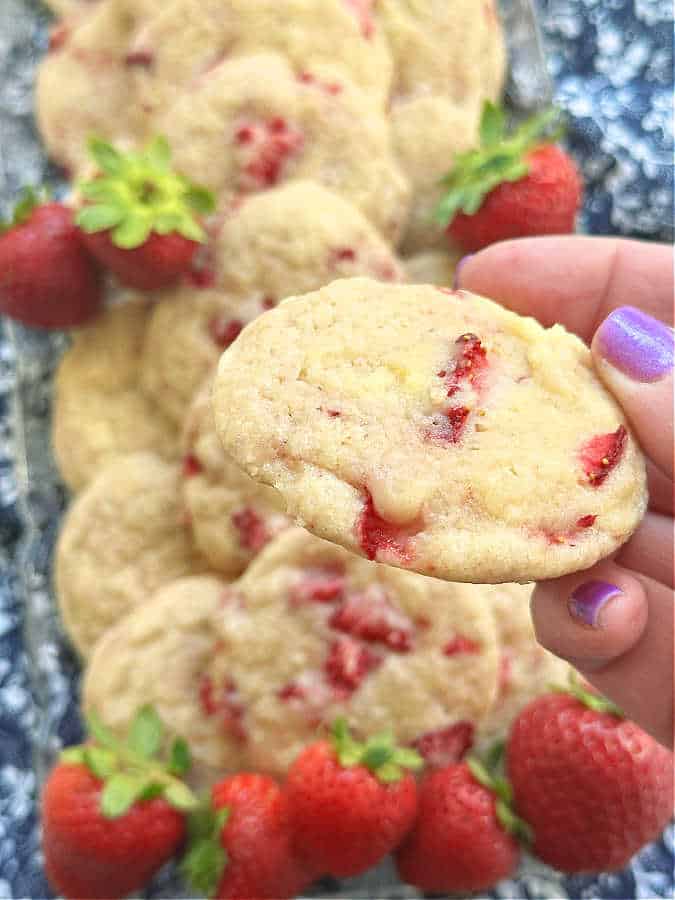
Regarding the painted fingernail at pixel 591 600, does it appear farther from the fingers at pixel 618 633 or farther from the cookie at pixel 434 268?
the cookie at pixel 434 268

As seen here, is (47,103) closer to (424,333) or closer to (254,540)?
(254,540)

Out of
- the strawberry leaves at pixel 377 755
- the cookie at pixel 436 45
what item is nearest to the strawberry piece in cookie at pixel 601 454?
the strawberry leaves at pixel 377 755

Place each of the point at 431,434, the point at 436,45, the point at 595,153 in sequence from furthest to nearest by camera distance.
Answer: the point at 595,153, the point at 436,45, the point at 431,434

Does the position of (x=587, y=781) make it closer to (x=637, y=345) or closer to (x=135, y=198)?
(x=637, y=345)

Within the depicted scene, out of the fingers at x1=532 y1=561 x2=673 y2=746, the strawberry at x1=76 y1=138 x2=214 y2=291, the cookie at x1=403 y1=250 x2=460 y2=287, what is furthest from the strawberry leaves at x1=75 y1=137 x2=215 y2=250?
the fingers at x1=532 y1=561 x2=673 y2=746

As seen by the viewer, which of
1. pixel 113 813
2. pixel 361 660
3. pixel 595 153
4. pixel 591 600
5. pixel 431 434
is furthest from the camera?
pixel 595 153

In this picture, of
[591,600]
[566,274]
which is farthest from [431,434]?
[566,274]

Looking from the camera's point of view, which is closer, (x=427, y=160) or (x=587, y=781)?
(x=587, y=781)
